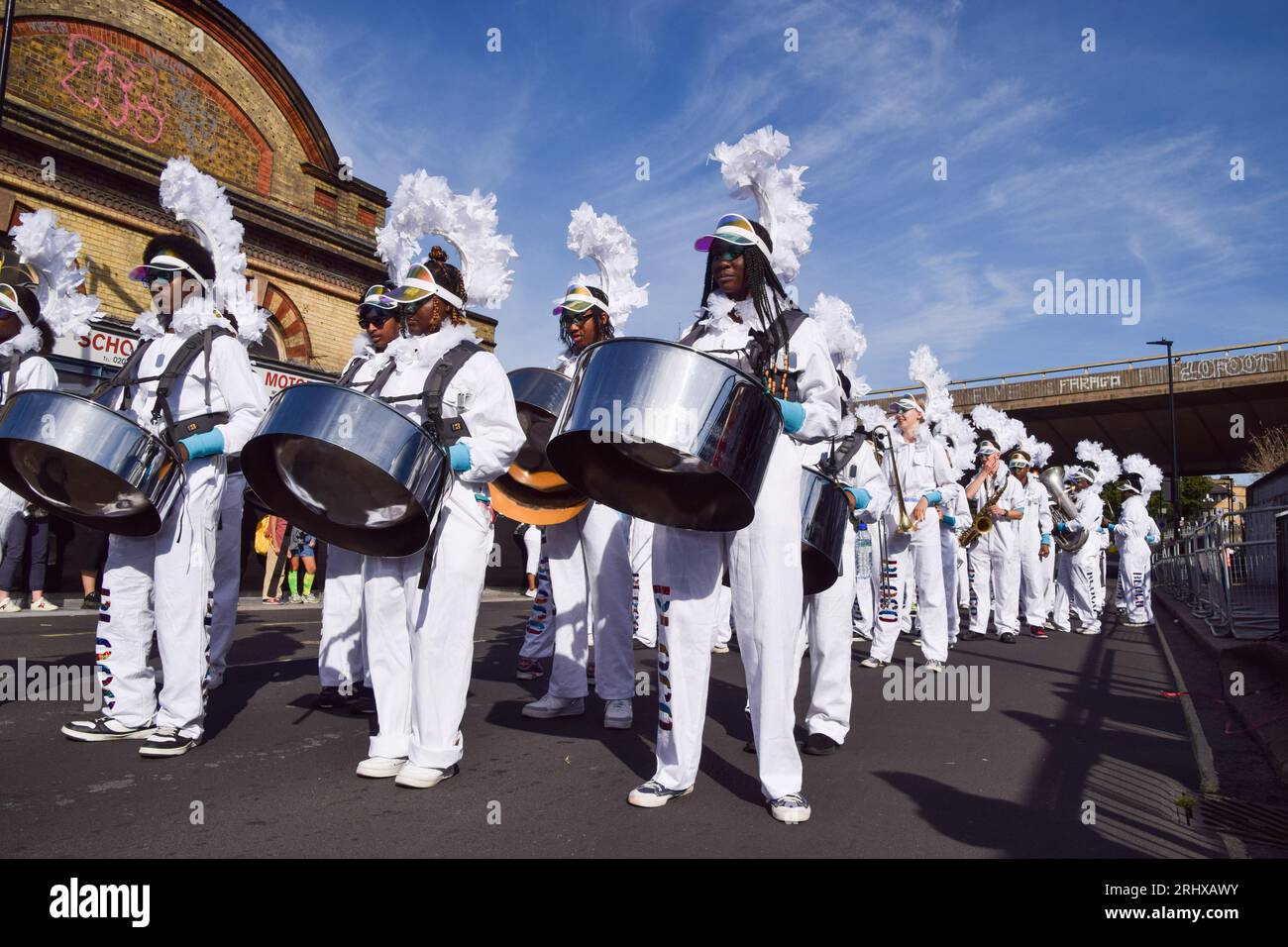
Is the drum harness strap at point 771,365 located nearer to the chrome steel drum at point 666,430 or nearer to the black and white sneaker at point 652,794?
the chrome steel drum at point 666,430

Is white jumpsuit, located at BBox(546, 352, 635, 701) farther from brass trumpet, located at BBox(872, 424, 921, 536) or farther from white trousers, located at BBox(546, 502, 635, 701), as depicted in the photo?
brass trumpet, located at BBox(872, 424, 921, 536)

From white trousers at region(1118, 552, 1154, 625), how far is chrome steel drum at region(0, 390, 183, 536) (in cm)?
1215

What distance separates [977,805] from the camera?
3225 millimetres

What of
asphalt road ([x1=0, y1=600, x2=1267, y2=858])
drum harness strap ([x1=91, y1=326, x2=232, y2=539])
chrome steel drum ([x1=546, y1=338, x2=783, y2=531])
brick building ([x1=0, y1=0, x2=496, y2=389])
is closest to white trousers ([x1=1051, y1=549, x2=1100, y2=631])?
asphalt road ([x1=0, y1=600, x2=1267, y2=858])

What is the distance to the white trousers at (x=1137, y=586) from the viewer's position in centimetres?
1215

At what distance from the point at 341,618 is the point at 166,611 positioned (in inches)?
43.4

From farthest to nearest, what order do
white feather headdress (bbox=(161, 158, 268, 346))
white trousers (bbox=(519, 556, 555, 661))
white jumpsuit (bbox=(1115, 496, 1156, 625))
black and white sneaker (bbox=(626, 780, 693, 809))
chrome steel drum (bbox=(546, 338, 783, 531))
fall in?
white jumpsuit (bbox=(1115, 496, 1156, 625)), white trousers (bbox=(519, 556, 555, 661)), white feather headdress (bbox=(161, 158, 268, 346)), black and white sneaker (bbox=(626, 780, 693, 809)), chrome steel drum (bbox=(546, 338, 783, 531))

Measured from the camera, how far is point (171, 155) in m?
14.1

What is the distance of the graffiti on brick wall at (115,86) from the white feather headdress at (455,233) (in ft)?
39.7

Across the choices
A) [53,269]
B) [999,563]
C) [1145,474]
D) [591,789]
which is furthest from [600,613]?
[1145,474]

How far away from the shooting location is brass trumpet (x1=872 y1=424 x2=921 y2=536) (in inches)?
281

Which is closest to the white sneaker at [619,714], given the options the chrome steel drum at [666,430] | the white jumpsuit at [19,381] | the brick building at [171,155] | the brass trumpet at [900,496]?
the chrome steel drum at [666,430]

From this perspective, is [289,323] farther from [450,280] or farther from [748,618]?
[748,618]
